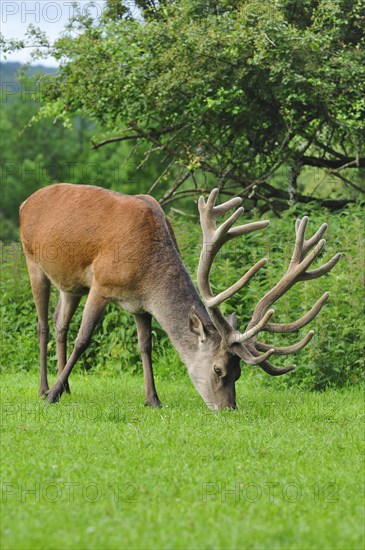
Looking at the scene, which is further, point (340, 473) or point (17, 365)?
point (17, 365)

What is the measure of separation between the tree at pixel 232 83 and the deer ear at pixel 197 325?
5.43 meters

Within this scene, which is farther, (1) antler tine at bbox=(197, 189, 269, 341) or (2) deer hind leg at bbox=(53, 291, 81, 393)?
(2) deer hind leg at bbox=(53, 291, 81, 393)

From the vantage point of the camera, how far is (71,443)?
20.2 ft

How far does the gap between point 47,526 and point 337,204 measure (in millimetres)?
10461

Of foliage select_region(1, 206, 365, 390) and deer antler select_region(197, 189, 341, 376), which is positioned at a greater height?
deer antler select_region(197, 189, 341, 376)

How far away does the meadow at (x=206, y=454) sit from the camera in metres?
4.41

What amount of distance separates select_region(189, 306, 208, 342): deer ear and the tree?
17.8 feet

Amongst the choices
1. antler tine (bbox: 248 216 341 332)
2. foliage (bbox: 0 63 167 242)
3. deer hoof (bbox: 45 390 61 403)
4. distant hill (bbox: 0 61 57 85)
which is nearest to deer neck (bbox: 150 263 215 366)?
antler tine (bbox: 248 216 341 332)

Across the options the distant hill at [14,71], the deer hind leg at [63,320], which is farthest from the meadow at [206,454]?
the distant hill at [14,71]

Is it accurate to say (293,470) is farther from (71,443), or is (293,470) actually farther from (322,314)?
(322,314)

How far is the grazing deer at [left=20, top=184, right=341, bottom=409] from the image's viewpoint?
774cm

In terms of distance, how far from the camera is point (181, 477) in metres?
5.35

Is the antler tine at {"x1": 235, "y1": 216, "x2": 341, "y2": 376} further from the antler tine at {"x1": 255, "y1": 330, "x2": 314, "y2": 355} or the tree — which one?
the tree

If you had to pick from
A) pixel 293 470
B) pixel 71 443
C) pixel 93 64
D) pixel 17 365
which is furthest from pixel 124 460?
pixel 93 64
